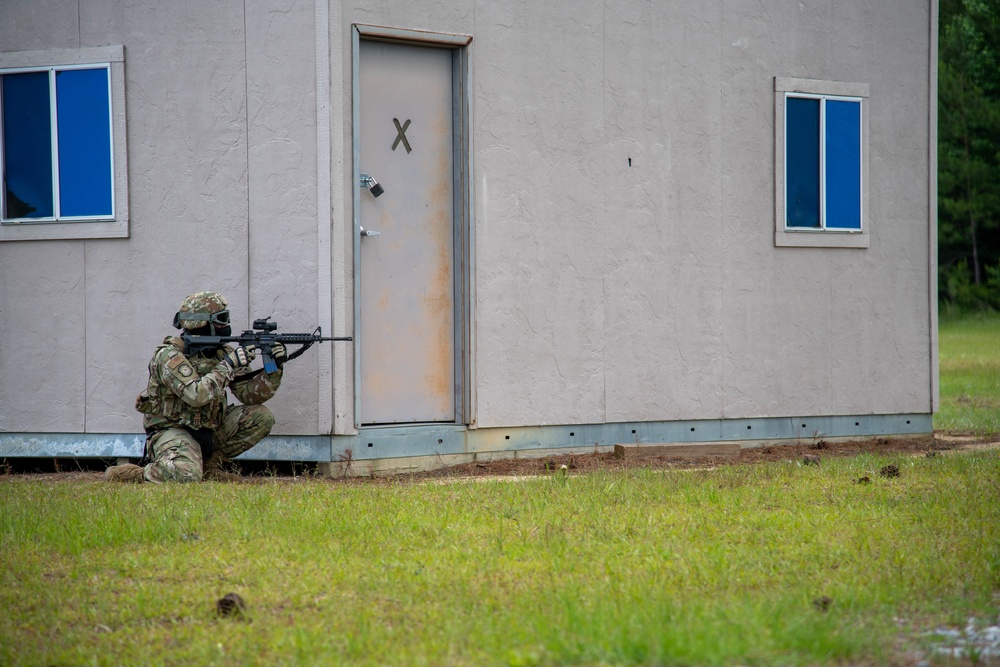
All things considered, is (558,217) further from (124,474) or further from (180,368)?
(124,474)

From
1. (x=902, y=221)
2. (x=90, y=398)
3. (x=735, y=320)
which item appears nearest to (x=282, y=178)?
(x=90, y=398)

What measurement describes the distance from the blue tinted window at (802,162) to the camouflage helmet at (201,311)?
479 cm

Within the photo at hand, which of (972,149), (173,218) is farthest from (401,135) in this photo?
(972,149)

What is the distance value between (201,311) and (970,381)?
500 inches

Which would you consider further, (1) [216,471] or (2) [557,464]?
(2) [557,464]

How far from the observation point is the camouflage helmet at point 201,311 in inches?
305

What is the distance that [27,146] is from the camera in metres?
8.62

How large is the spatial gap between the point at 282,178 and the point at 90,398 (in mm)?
2185

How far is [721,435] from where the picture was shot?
370 inches

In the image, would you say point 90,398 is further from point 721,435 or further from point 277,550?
point 721,435

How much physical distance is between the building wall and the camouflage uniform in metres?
0.31

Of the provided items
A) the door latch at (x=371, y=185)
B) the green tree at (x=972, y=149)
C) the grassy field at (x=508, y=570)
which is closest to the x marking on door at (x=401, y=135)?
the door latch at (x=371, y=185)

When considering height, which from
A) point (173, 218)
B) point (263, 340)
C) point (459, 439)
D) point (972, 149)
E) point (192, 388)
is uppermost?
point (972, 149)

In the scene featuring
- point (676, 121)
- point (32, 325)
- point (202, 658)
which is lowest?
point (202, 658)
